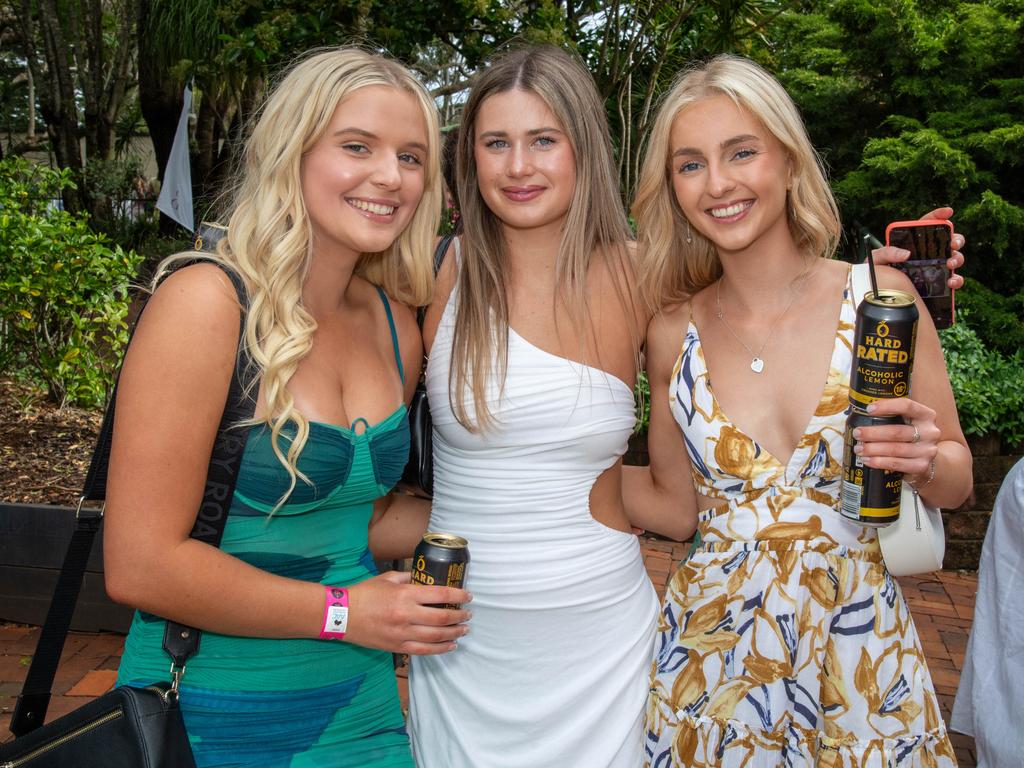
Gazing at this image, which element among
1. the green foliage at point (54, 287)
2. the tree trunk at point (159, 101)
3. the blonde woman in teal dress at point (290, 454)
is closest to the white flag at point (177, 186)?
the green foliage at point (54, 287)

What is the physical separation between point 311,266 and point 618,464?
1.03 m

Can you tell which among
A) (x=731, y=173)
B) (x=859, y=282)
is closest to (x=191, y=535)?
(x=731, y=173)

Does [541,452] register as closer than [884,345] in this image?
No

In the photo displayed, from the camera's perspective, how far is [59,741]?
1692mm

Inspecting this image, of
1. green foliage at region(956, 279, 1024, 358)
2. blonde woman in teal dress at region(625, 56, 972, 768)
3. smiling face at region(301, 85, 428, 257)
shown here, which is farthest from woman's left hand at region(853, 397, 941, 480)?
green foliage at region(956, 279, 1024, 358)

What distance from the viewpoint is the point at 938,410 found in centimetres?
230

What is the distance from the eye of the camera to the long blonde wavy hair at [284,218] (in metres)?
1.94

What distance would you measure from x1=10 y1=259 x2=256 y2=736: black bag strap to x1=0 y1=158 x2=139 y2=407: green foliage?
143 inches

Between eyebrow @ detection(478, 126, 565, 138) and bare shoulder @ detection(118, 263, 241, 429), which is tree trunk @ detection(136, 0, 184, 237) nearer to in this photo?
eyebrow @ detection(478, 126, 565, 138)

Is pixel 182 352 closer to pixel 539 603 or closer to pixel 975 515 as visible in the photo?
pixel 539 603

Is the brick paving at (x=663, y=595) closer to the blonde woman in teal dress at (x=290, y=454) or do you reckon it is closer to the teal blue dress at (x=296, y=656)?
the teal blue dress at (x=296, y=656)

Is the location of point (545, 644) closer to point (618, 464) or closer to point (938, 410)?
point (618, 464)

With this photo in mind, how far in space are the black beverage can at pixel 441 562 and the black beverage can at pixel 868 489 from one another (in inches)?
32.9

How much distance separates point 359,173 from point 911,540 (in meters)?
1.49
